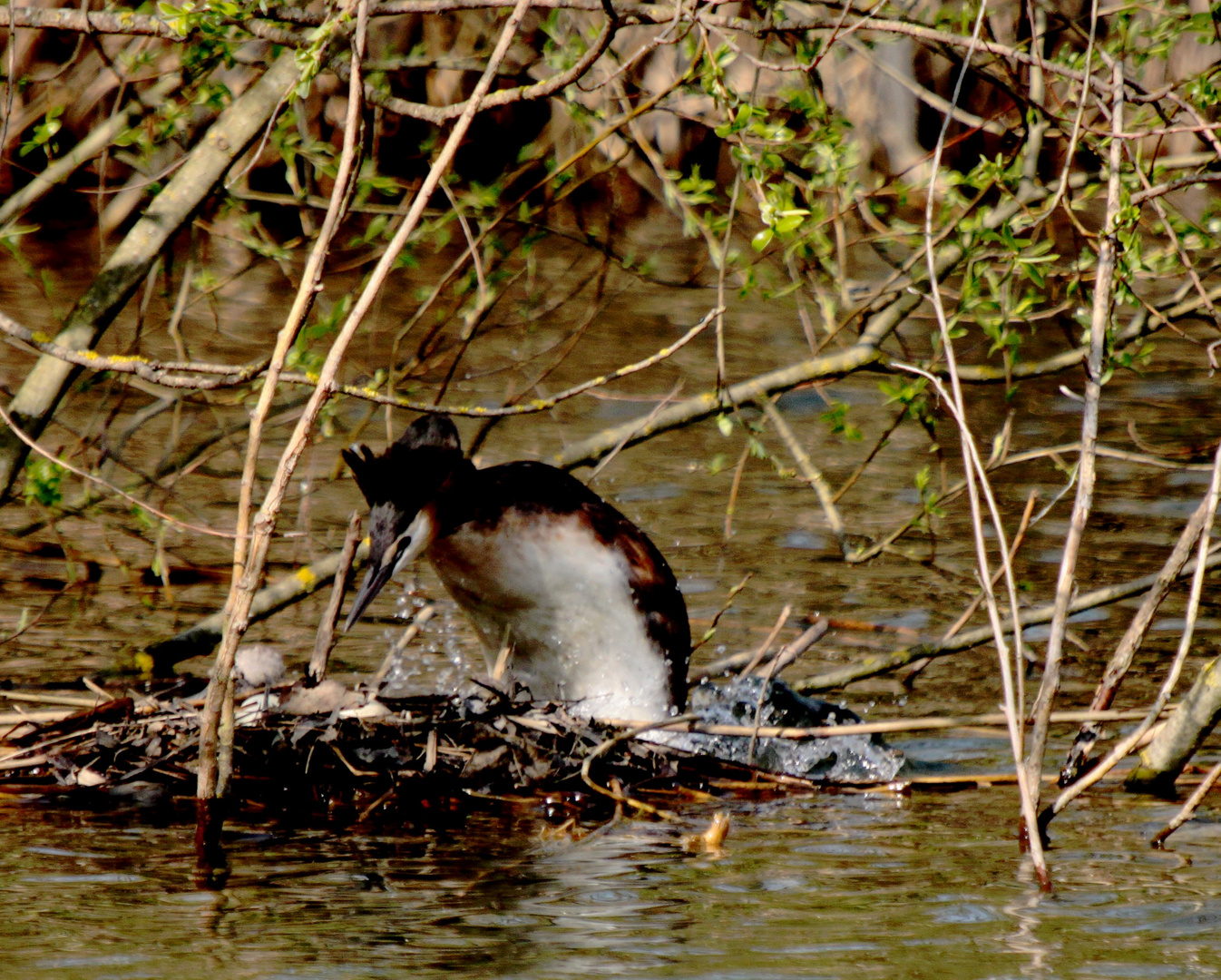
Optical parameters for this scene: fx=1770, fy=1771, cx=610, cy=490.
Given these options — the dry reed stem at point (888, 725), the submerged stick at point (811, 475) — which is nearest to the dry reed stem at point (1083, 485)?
the dry reed stem at point (888, 725)

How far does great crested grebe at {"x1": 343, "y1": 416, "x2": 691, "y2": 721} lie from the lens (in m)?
4.91

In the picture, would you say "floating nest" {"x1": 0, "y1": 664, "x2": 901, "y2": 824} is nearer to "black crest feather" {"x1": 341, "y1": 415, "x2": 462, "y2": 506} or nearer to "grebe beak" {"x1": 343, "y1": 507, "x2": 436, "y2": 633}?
"grebe beak" {"x1": 343, "y1": 507, "x2": 436, "y2": 633}

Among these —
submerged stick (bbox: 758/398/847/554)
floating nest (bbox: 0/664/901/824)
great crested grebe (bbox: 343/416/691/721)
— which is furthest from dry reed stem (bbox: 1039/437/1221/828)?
submerged stick (bbox: 758/398/847/554)

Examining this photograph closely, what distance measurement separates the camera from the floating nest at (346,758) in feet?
14.5

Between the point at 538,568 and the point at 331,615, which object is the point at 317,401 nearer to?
the point at 331,615

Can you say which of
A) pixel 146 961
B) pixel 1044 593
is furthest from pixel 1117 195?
pixel 1044 593

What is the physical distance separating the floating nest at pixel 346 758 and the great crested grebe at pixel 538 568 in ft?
0.96

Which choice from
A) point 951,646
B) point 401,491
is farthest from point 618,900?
point 951,646

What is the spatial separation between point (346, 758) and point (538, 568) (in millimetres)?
828

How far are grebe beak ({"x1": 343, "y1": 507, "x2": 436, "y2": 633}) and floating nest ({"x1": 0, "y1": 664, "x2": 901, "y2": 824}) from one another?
405 mm

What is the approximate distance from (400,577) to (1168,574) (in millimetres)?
4324

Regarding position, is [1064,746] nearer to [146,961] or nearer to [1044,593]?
[1044,593]

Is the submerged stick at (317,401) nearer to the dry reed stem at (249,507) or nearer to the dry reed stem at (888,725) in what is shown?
the dry reed stem at (249,507)

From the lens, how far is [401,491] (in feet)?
16.0
